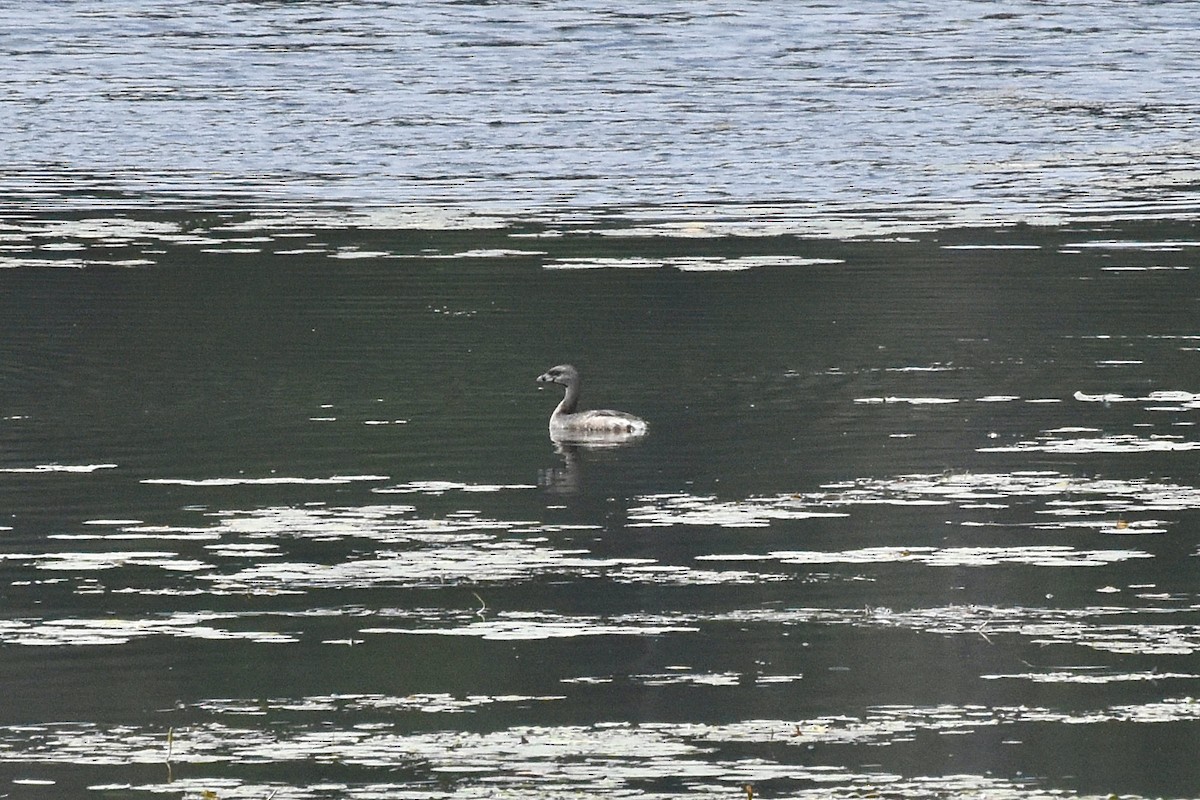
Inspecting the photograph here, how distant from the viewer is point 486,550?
1541 centimetres

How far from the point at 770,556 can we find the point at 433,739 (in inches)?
152

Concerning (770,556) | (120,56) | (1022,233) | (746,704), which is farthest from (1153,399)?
(120,56)

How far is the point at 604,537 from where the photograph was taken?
16.0 metres

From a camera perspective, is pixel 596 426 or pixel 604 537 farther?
pixel 596 426

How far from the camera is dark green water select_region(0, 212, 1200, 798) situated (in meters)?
11.6

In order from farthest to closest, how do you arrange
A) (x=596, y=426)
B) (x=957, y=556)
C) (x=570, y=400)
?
(x=570, y=400) < (x=596, y=426) < (x=957, y=556)

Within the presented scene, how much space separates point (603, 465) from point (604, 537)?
2815 mm

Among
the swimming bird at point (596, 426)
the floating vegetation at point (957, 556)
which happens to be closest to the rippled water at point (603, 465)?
the floating vegetation at point (957, 556)

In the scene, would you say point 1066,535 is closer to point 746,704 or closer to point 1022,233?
point 746,704

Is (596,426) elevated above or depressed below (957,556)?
below

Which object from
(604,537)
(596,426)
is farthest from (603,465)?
(604,537)

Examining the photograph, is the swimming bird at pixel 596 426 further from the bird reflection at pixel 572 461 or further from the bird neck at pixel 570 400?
the bird neck at pixel 570 400

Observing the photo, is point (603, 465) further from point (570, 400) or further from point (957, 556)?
point (957, 556)

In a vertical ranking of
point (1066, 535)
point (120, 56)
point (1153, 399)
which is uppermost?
point (1066, 535)
